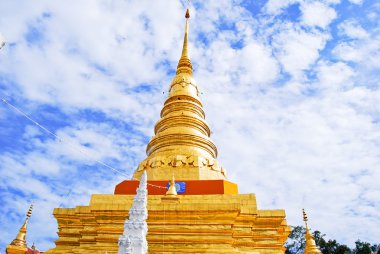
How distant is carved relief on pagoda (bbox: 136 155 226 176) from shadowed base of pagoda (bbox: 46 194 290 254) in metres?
2.26

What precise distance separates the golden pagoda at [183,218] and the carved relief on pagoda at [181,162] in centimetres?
4

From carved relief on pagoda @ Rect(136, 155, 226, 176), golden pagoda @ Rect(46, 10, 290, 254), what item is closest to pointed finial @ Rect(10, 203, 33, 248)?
golden pagoda @ Rect(46, 10, 290, 254)

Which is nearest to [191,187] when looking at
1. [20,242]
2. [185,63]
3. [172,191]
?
[172,191]

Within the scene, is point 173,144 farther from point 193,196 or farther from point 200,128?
point 193,196

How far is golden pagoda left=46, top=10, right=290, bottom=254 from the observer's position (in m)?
10.7

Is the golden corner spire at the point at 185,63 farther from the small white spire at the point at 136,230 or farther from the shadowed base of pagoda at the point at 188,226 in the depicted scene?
the small white spire at the point at 136,230

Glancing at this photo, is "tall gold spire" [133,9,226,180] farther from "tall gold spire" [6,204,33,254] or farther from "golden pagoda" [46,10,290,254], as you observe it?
"tall gold spire" [6,204,33,254]

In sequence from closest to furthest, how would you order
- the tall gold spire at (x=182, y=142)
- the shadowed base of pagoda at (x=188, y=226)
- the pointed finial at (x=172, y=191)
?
the shadowed base of pagoda at (x=188, y=226)
the pointed finial at (x=172, y=191)
the tall gold spire at (x=182, y=142)

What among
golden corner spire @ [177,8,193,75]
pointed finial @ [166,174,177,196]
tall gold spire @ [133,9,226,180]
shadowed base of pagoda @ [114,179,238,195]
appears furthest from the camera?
golden corner spire @ [177,8,193,75]

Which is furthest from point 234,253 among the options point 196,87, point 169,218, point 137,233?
point 196,87

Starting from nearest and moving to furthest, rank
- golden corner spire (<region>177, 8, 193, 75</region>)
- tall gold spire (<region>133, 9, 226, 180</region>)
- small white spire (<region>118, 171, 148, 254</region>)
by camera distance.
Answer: small white spire (<region>118, 171, 148, 254</region>), tall gold spire (<region>133, 9, 226, 180</region>), golden corner spire (<region>177, 8, 193, 75</region>)

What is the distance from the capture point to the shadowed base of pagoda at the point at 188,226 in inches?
419

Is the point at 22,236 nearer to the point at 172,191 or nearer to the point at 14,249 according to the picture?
the point at 14,249

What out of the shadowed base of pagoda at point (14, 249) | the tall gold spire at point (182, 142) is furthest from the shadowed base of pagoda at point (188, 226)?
the shadowed base of pagoda at point (14, 249)
